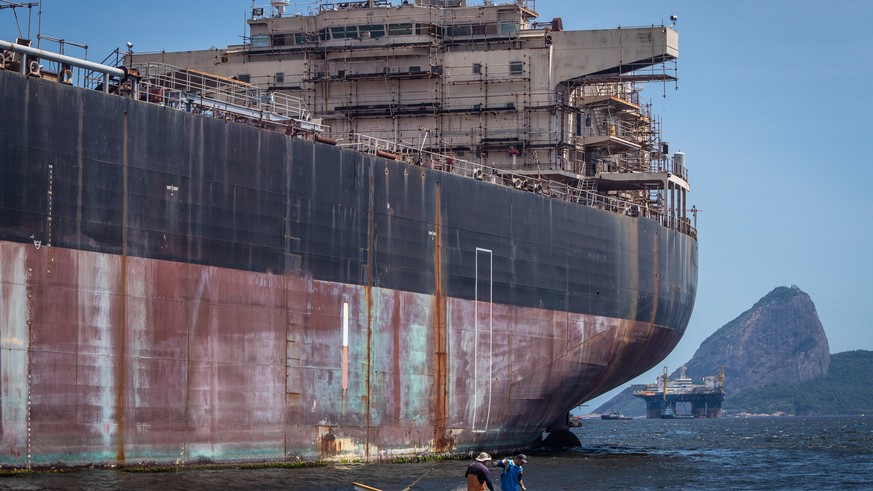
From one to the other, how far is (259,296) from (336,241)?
282cm

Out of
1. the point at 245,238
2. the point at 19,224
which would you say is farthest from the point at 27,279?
the point at 245,238

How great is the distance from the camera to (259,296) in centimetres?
2622

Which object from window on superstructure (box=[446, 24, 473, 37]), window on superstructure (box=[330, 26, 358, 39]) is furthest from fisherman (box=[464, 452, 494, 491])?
window on superstructure (box=[446, 24, 473, 37])

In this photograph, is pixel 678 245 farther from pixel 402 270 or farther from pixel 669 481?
pixel 402 270

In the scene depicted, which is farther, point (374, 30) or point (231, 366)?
point (374, 30)

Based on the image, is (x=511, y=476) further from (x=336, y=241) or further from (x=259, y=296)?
(x=336, y=241)

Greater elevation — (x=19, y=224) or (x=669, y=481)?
(x=19, y=224)

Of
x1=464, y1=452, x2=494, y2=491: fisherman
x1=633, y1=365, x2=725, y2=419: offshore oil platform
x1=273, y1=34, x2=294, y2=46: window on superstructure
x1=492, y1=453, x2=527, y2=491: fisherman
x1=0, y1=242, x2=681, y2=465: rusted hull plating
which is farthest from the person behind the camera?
x1=633, y1=365, x2=725, y2=419: offshore oil platform

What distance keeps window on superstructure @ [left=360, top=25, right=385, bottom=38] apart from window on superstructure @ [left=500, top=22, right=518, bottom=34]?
3965 millimetres

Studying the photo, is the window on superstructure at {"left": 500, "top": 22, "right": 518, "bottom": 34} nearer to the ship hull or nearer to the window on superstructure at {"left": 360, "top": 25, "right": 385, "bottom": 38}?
the window on superstructure at {"left": 360, "top": 25, "right": 385, "bottom": 38}

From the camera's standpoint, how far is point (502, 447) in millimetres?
34094

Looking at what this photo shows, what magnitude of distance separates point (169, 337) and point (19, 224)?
155 inches

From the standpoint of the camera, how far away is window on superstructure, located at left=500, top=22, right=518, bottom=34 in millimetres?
39469

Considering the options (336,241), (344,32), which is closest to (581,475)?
(336,241)
